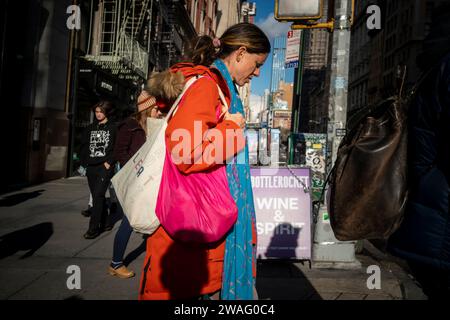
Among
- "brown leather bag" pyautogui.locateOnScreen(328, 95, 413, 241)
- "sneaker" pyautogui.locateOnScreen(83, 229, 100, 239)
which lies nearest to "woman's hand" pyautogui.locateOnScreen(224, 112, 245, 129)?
"brown leather bag" pyautogui.locateOnScreen(328, 95, 413, 241)

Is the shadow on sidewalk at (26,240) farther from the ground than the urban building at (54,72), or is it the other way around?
the urban building at (54,72)

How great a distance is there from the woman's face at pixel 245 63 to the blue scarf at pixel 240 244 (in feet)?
1.48

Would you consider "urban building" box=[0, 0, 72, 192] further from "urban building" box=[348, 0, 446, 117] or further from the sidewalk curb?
"urban building" box=[348, 0, 446, 117]

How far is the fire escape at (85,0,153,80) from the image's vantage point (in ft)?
45.1

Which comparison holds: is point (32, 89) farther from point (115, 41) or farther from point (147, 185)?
point (147, 185)

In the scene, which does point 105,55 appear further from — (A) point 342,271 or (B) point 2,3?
(A) point 342,271

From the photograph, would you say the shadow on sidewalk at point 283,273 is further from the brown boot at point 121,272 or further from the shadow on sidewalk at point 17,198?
the shadow on sidewalk at point 17,198

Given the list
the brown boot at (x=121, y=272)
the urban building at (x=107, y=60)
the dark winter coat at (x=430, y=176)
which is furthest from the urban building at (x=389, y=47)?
the dark winter coat at (x=430, y=176)

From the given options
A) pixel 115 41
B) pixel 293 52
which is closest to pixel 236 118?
pixel 115 41

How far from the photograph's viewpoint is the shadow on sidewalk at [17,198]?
7.43 metres

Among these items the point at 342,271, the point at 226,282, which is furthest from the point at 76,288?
the point at 342,271

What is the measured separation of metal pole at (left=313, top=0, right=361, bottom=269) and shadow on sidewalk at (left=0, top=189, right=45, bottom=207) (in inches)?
256

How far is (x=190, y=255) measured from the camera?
1.57 metres

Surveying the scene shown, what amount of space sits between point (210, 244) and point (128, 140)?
3.88 metres
